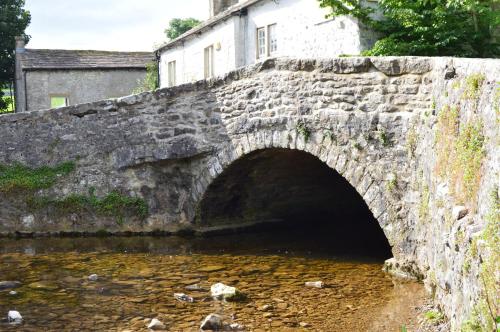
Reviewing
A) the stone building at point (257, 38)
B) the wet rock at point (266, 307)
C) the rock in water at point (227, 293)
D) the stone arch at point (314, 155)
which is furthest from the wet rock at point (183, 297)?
the stone building at point (257, 38)

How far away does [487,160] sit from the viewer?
4.06 metres

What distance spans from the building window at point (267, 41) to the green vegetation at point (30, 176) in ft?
23.1

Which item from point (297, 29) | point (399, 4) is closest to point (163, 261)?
point (399, 4)

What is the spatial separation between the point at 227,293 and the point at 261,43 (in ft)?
36.4

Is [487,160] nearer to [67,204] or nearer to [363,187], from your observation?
[363,187]

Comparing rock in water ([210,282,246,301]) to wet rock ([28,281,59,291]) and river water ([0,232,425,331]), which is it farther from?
wet rock ([28,281,59,291])

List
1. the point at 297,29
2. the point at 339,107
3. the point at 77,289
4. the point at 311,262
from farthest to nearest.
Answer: the point at 297,29 → the point at 311,262 → the point at 339,107 → the point at 77,289

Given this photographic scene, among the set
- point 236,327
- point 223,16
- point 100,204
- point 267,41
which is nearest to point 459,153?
point 236,327

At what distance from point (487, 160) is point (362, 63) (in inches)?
159

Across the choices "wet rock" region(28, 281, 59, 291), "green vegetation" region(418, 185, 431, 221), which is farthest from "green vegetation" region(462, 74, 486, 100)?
"wet rock" region(28, 281, 59, 291)

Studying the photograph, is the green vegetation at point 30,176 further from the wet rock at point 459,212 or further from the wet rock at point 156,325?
the wet rock at point 459,212

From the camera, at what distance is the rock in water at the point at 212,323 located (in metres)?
5.89

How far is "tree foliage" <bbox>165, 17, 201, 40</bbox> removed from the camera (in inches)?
1580

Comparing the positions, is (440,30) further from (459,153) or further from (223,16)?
(223,16)
